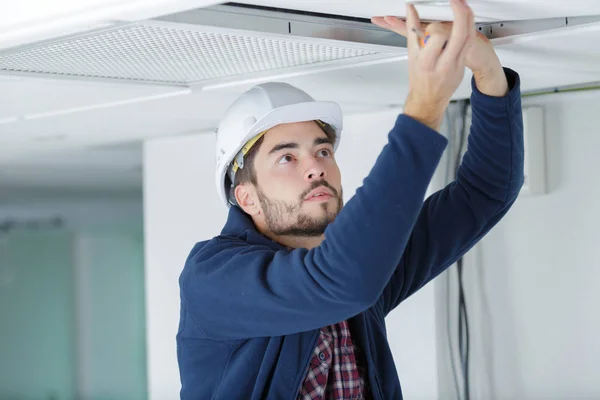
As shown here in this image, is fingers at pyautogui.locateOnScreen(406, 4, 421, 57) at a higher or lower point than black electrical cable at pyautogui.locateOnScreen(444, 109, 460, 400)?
higher

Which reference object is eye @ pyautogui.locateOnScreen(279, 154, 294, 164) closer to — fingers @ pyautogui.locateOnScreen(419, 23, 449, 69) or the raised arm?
the raised arm

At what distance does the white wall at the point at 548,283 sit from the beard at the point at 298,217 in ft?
1.85

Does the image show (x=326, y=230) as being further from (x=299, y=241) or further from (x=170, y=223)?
(x=170, y=223)

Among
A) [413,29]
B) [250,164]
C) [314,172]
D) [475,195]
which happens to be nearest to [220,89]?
[250,164]

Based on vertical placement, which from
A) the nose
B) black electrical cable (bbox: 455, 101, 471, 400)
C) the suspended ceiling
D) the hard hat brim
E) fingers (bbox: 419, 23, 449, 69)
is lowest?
black electrical cable (bbox: 455, 101, 471, 400)

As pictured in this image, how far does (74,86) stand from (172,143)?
0.69m

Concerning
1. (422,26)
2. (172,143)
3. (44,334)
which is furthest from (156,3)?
(44,334)

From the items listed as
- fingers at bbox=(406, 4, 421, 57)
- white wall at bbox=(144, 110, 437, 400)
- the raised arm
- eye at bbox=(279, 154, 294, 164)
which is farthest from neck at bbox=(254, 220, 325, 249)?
white wall at bbox=(144, 110, 437, 400)

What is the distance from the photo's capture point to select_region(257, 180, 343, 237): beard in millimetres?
1162

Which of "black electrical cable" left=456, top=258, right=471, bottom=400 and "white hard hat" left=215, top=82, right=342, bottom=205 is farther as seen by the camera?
"black electrical cable" left=456, top=258, right=471, bottom=400

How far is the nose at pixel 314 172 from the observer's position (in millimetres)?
1156

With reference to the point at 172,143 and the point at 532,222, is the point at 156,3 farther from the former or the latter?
the point at 172,143

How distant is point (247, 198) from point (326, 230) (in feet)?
1.05

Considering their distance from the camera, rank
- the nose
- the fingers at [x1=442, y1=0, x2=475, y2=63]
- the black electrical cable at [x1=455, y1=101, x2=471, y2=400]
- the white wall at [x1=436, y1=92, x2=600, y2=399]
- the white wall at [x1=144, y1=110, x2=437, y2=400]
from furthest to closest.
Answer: the white wall at [x1=144, y1=110, x2=437, y2=400] < the black electrical cable at [x1=455, y1=101, x2=471, y2=400] < the white wall at [x1=436, y1=92, x2=600, y2=399] < the nose < the fingers at [x1=442, y1=0, x2=475, y2=63]
